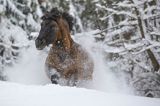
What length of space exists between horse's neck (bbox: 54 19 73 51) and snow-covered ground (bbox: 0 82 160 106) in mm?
2352

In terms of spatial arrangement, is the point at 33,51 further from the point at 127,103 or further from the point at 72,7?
the point at 127,103

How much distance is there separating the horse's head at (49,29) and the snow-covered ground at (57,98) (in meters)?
2.07

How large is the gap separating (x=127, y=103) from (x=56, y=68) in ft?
9.27

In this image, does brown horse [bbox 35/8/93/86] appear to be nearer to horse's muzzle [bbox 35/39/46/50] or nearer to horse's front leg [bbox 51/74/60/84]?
horse's front leg [bbox 51/74/60/84]

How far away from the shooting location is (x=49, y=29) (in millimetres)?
6566

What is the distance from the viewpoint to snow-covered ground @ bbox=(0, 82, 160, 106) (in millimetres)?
3816

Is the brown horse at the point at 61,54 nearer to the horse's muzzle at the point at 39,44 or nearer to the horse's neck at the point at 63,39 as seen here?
the horse's neck at the point at 63,39

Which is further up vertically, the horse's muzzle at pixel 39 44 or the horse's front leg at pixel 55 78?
the horse's muzzle at pixel 39 44

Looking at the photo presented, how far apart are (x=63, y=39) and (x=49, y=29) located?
11.9 inches

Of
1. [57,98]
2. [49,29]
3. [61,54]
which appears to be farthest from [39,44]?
[57,98]

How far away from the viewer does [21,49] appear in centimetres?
934

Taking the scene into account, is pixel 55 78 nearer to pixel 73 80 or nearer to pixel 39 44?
pixel 73 80

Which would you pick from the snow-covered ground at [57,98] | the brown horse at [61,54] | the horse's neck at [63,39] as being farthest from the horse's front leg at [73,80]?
the snow-covered ground at [57,98]

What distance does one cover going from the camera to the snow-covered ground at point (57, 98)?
382cm
